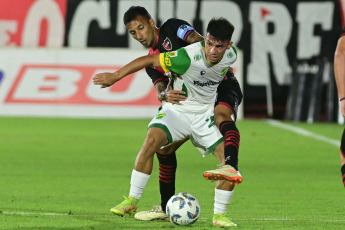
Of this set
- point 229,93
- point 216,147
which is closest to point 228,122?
point 216,147

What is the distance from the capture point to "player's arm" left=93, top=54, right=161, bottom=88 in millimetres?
6730

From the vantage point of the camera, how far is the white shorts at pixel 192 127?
7.07 meters

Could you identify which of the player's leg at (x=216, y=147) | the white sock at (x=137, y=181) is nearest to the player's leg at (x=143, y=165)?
the white sock at (x=137, y=181)

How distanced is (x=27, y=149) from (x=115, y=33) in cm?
754

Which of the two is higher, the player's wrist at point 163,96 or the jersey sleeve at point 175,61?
the jersey sleeve at point 175,61

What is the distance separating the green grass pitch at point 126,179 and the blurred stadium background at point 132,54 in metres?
1.75

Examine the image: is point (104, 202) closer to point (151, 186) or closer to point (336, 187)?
point (151, 186)

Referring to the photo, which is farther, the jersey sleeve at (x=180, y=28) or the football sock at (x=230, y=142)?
the jersey sleeve at (x=180, y=28)

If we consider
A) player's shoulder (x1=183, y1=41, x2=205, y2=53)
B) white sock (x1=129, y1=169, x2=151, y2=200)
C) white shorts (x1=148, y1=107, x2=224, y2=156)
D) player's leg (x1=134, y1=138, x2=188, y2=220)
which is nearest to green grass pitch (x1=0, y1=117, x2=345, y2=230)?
white sock (x1=129, y1=169, x2=151, y2=200)

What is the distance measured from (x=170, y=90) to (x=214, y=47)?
0.67 metres

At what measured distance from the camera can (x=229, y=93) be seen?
747 cm

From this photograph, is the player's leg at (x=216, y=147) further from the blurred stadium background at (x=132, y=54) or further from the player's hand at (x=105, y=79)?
the blurred stadium background at (x=132, y=54)

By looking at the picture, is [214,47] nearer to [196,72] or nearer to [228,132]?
[196,72]

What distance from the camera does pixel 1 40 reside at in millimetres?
20578
